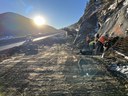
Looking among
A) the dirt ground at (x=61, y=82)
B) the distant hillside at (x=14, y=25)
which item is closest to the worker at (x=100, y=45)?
the dirt ground at (x=61, y=82)

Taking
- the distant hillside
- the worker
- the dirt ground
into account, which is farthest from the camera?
the distant hillside

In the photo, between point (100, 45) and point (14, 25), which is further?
point (14, 25)

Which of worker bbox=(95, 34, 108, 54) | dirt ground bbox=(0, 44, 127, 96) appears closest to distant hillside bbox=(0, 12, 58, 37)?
worker bbox=(95, 34, 108, 54)

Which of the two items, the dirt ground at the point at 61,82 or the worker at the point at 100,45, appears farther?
the worker at the point at 100,45

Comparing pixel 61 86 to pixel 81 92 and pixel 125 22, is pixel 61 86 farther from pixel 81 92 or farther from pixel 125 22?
pixel 125 22

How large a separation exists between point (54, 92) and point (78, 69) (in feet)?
15.3

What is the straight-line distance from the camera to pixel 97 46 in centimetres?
2336

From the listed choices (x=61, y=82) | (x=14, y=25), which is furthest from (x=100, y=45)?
(x=14, y=25)

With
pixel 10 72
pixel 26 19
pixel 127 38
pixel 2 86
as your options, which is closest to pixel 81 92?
pixel 2 86

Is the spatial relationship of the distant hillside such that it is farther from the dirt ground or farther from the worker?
the dirt ground

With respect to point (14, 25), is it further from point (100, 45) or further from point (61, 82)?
point (61, 82)

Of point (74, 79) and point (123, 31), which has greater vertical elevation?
point (123, 31)

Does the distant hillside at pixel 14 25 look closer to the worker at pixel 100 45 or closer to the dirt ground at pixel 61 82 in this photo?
the worker at pixel 100 45

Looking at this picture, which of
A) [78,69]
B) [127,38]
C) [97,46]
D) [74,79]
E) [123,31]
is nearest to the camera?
[74,79]
